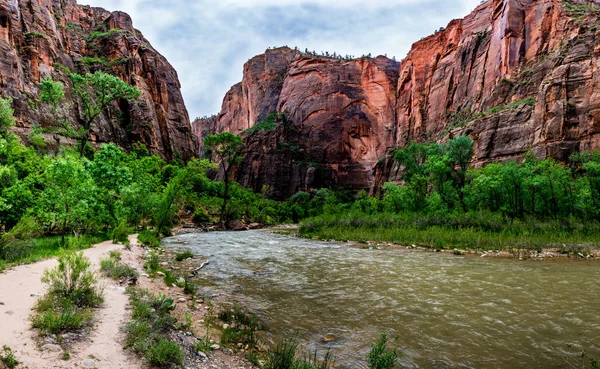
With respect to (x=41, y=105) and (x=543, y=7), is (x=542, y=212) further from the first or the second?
(x=41, y=105)

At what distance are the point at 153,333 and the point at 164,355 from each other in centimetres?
86

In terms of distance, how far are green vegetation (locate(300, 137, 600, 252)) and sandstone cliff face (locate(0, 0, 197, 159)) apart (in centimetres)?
3406

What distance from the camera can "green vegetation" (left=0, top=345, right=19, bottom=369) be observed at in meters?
3.29

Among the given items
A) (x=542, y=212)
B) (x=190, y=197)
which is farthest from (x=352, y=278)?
(x=190, y=197)

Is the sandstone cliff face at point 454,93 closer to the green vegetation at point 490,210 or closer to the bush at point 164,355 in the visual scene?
the green vegetation at point 490,210

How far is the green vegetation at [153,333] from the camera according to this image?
4031 millimetres

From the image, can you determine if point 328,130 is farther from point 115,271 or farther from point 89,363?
Answer: point 89,363

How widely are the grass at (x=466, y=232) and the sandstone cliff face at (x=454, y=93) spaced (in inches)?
648

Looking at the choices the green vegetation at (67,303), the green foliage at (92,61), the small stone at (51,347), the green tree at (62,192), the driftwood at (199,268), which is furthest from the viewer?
the green foliage at (92,61)

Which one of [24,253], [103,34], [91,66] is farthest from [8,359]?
[103,34]

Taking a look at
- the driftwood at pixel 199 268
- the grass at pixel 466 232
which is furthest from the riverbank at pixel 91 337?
the grass at pixel 466 232

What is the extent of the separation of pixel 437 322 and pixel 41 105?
47.3 m

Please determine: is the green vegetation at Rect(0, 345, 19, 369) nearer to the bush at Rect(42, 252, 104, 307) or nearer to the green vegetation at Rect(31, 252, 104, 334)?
the green vegetation at Rect(31, 252, 104, 334)

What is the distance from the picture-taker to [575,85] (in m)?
33.8
